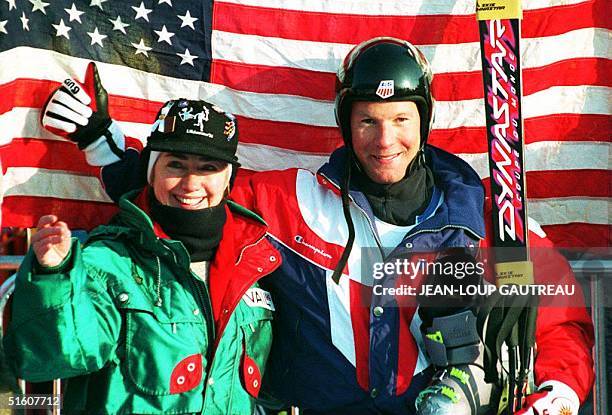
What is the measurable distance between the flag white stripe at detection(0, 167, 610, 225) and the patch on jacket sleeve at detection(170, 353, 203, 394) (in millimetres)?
1296

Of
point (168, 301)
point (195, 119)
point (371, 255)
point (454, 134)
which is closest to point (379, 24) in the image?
point (454, 134)

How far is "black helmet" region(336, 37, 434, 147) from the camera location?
4.69m

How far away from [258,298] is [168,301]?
464 millimetres

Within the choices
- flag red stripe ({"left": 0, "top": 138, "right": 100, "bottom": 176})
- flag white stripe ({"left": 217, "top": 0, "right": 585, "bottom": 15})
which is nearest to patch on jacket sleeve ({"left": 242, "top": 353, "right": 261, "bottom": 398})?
flag red stripe ({"left": 0, "top": 138, "right": 100, "bottom": 176})

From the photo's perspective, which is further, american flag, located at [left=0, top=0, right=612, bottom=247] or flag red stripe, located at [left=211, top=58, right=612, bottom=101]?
flag red stripe, located at [left=211, top=58, right=612, bottom=101]

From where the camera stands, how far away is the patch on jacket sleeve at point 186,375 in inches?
163

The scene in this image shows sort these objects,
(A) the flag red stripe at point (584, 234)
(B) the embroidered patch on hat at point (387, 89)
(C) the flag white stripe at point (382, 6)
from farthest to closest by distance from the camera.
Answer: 1. (C) the flag white stripe at point (382, 6)
2. (A) the flag red stripe at point (584, 234)
3. (B) the embroidered patch on hat at point (387, 89)

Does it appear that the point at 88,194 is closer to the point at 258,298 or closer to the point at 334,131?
the point at 258,298

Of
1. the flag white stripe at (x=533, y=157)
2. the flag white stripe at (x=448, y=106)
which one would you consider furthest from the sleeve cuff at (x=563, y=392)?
the flag white stripe at (x=448, y=106)

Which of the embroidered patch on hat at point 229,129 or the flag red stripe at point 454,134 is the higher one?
the flag red stripe at point 454,134

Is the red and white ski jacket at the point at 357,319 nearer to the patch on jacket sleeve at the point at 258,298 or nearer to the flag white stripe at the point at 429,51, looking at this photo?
the patch on jacket sleeve at the point at 258,298

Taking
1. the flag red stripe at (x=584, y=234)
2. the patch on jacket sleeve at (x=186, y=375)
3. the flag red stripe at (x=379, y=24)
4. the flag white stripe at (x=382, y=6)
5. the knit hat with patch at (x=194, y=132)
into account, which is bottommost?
the patch on jacket sleeve at (x=186, y=375)

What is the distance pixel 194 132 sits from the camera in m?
4.35

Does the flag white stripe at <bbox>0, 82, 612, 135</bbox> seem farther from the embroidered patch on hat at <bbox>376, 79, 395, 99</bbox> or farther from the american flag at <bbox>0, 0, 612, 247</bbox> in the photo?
the embroidered patch on hat at <bbox>376, 79, 395, 99</bbox>
